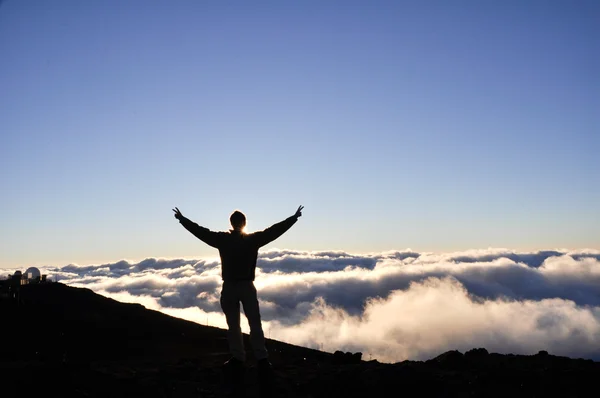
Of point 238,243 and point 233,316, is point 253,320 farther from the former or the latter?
point 238,243

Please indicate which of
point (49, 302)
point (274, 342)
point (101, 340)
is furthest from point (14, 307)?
point (274, 342)

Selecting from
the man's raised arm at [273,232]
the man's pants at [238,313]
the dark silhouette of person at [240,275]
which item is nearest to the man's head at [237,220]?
the dark silhouette of person at [240,275]

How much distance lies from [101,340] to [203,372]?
25.7 feet

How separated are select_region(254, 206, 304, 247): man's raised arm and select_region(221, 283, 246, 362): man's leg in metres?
0.90

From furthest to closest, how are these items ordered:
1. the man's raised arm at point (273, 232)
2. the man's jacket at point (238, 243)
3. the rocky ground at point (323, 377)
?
the man's raised arm at point (273, 232), the man's jacket at point (238, 243), the rocky ground at point (323, 377)

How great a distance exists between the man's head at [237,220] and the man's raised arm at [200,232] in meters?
0.33

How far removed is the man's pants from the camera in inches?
296

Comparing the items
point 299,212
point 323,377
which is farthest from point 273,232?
point 323,377

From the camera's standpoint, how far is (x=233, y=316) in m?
7.59

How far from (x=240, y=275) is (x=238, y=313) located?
62 cm

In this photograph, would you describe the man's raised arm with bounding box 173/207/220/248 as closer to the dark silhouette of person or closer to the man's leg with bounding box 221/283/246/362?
the dark silhouette of person

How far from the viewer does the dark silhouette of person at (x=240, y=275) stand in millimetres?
7562

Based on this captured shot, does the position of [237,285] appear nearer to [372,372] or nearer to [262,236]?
[262,236]

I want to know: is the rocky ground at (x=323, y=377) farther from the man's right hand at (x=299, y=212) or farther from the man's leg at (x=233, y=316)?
the man's right hand at (x=299, y=212)
